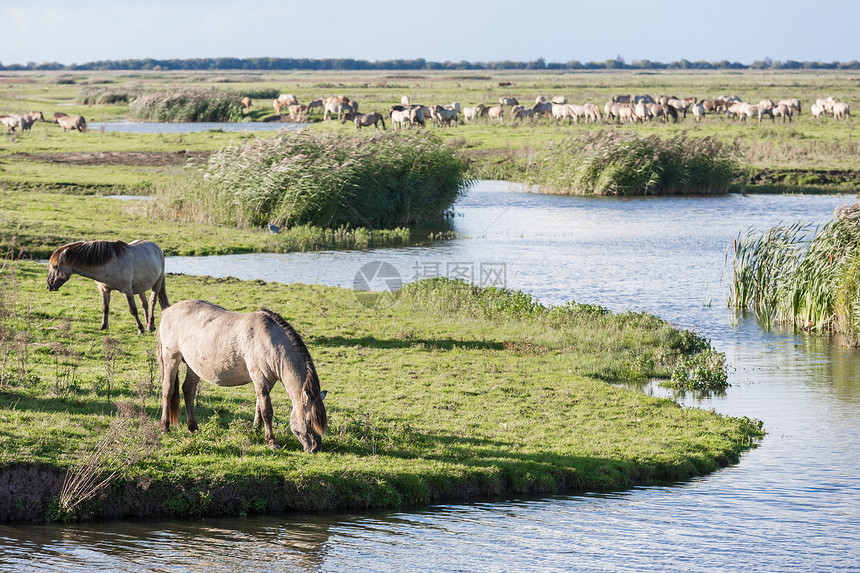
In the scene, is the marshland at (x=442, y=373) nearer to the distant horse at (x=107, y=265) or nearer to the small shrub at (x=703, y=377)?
the small shrub at (x=703, y=377)

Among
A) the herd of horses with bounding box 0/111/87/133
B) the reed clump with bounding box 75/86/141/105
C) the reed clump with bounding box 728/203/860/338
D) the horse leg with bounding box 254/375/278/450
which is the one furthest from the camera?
Answer: the reed clump with bounding box 75/86/141/105

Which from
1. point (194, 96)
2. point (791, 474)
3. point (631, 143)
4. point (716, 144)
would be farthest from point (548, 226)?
point (194, 96)

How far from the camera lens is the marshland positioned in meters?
9.73

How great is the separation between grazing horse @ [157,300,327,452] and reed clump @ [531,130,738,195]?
31.2 meters

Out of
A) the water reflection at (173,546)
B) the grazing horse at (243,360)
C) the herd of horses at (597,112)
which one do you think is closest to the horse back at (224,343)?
the grazing horse at (243,360)

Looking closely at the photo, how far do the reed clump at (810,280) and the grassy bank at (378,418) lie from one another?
11.2 ft

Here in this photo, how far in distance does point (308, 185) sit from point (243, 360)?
67.0 feet

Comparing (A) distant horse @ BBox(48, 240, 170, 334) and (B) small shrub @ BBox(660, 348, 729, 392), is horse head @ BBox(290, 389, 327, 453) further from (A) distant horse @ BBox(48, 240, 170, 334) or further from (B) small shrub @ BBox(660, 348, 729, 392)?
(B) small shrub @ BBox(660, 348, 729, 392)

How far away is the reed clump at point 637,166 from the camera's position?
3984 centimetres

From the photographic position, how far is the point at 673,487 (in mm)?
11031

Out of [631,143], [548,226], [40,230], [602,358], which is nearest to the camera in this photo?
[602,358]

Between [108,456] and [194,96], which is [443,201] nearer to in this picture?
[108,456]

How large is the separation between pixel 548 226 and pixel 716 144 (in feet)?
40.5

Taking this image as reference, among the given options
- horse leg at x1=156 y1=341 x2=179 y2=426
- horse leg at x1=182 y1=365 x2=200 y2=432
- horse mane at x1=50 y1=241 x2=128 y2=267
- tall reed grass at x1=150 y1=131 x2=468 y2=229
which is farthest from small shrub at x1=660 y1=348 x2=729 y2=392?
tall reed grass at x1=150 y1=131 x2=468 y2=229
